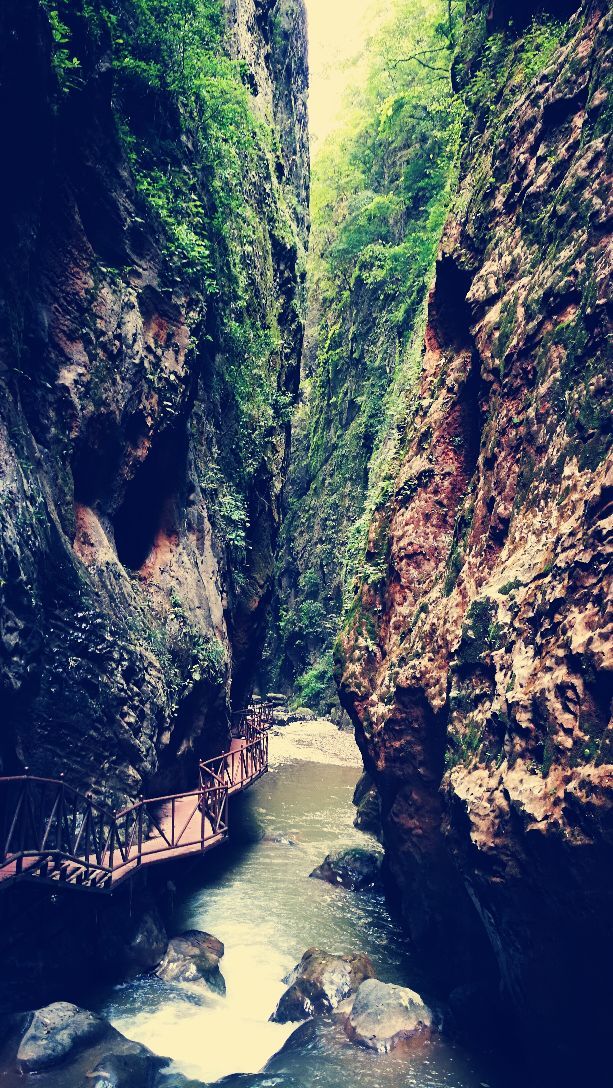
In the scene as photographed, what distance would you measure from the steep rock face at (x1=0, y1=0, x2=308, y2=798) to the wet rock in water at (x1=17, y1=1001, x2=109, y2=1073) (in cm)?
287

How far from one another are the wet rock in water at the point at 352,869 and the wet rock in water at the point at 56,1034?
7.23 metres

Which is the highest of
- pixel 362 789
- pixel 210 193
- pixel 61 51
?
pixel 210 193

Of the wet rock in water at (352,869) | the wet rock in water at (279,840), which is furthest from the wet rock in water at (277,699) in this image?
the wet rock in water at (352,869)

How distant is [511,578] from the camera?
355 inches

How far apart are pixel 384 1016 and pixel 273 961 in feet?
10.3

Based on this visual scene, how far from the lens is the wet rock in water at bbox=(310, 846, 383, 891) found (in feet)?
50.7

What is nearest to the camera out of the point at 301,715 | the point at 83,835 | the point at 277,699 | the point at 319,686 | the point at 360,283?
the point at 83,835

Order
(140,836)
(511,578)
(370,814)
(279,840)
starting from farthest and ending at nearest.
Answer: (370,814) → (279,840) → (140,836) → (511,578)

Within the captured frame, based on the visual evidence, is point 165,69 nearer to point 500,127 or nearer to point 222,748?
point 500,127

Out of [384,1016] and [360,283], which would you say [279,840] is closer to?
[384,1016]

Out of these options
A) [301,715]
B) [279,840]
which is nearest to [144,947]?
[279,840]

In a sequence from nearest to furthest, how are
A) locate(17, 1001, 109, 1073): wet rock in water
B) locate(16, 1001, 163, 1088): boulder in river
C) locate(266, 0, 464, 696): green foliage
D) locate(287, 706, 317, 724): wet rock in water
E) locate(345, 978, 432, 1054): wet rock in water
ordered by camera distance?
locate(16, 1001, 163, 1088): boulder in river
locate(17, 1001, 109, 1073): wet rock in water
locate(345, 978, 432, 1054): wet rock in water
locate(266, 0, 464, 696): green foliage
locate(287, 706, 317, 724): wet rock in water

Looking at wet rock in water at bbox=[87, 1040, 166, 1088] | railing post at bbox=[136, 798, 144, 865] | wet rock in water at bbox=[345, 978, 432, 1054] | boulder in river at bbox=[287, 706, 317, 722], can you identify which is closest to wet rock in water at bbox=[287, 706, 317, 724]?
boulder in river at bbox=[287, 706, 317, 722]

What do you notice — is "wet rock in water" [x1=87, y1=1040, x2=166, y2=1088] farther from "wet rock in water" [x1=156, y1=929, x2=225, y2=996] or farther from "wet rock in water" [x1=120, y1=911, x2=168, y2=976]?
"wet rock in water" [x1=120, y1=911, x2=168, y2=976]
